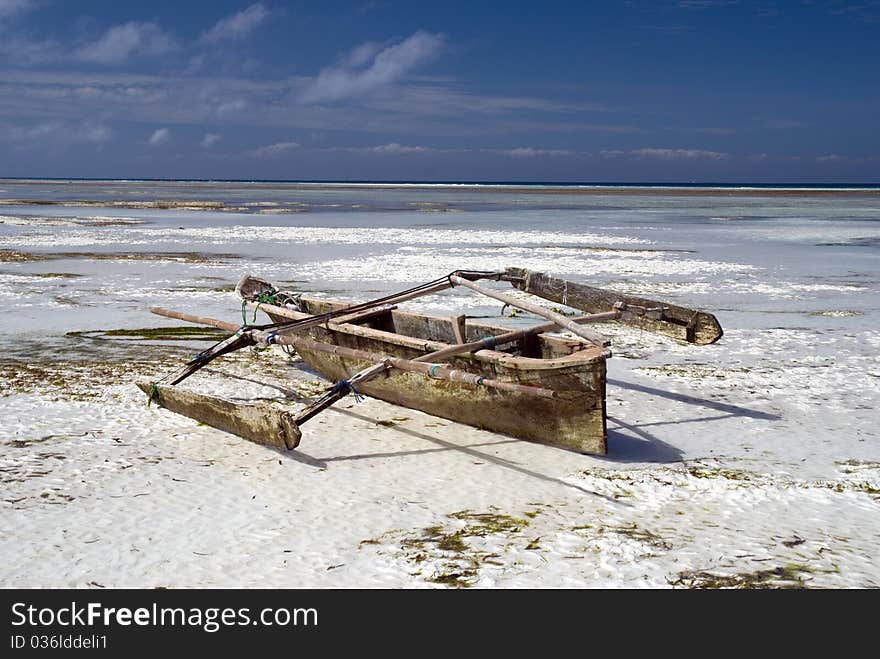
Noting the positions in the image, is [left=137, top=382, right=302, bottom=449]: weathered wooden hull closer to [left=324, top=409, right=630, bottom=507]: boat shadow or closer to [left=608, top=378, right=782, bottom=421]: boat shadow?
[left=324, top=409, right=630, bottom=507]: boat shadow

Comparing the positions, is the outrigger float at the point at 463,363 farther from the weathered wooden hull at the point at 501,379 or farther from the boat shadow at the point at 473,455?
the boat shadow at the point at 473,455

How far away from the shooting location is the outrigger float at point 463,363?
6.74m

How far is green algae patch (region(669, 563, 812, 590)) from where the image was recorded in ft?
15.4

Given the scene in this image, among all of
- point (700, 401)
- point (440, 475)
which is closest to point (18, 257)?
point (440, 475)

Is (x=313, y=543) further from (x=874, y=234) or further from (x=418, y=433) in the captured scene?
(x=874, y=234)

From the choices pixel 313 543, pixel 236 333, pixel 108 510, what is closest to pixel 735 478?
pixel 313 543

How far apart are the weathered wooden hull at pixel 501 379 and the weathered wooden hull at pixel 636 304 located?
1.46m

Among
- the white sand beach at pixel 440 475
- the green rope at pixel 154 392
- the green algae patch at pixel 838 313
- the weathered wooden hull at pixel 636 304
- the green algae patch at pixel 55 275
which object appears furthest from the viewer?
the green algae patch at pixel 55 275

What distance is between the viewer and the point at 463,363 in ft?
25.2

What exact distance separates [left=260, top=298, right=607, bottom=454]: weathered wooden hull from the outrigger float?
1 cm

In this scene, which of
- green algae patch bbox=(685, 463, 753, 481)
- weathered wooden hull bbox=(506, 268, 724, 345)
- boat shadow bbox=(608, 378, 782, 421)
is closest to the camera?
green algae patch bbox=(685, 463, 753, 481)

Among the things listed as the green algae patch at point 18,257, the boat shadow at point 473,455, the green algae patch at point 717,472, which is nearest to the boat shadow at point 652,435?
the green algae patch at point 717,472

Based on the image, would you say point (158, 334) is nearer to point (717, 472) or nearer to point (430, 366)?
point (430, 366)

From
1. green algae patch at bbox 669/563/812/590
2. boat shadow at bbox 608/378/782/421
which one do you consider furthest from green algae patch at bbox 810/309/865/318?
green algae patch at bbox 669/563/812/590
